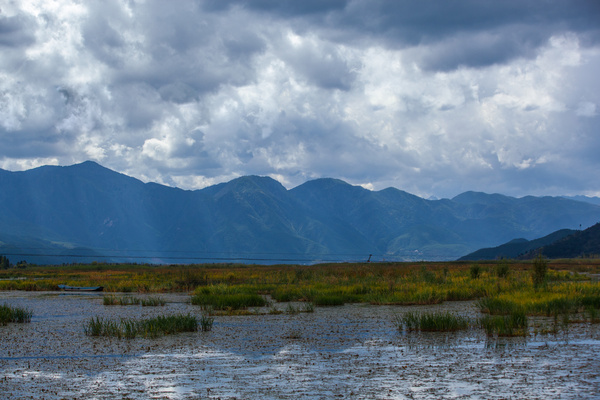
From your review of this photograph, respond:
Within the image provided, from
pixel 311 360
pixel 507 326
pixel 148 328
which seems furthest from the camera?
pixel 148 328

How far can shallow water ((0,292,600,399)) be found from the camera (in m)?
12.9

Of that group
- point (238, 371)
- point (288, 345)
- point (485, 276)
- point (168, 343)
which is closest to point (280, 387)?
point (238, 371)

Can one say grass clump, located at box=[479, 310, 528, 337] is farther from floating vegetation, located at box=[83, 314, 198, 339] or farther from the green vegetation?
the green vegetation

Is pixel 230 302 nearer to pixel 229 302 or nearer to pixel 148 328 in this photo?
pixel 229 302

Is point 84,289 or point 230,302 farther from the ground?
point 230,302

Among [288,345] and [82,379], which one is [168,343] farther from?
[82,379]

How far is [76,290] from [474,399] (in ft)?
152

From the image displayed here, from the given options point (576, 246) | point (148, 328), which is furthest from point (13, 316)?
point (576, 246)

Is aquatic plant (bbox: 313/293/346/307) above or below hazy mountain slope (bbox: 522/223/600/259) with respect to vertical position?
below

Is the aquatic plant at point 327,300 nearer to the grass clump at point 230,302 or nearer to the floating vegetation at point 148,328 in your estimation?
the grass clump at point 230,302

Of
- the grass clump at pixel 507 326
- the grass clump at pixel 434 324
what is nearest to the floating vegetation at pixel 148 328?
the grass clump at pixel 434 324

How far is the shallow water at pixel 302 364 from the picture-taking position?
508 inches

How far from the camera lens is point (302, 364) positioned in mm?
15898

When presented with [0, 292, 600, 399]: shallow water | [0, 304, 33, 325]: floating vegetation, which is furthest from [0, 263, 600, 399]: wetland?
[0, 304, 33, 325]: floating vegetation
